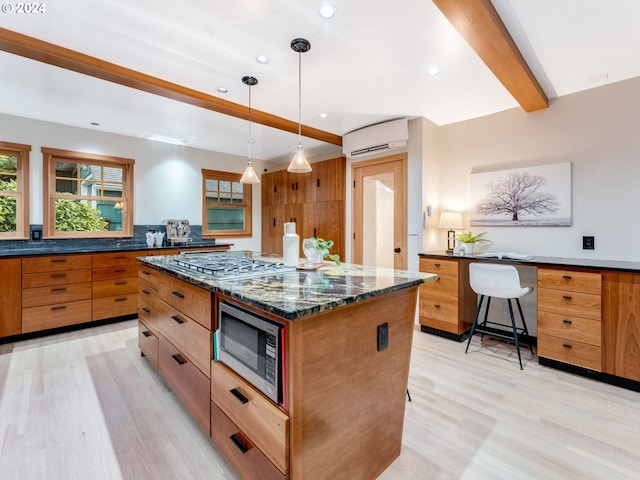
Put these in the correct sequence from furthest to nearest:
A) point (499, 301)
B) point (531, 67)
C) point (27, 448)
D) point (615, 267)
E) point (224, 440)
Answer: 1. point (499, 301)
2. point (531, 67)
3. point (615, 267)
4. point (27, 448)
5. point (224, 440)

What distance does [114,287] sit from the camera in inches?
150

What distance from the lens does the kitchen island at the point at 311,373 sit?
1.13 m

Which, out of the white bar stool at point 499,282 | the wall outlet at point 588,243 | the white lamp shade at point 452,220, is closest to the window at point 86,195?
the white lamp shade at point 452,220

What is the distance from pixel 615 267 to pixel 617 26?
167cm

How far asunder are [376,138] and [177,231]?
3257 mm

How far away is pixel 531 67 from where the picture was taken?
8.24ft

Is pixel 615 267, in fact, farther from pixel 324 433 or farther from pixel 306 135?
pixel 306 135

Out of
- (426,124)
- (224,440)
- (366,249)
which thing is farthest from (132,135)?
(224,440)

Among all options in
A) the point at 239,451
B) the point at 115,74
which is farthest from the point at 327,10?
the point at 239,451

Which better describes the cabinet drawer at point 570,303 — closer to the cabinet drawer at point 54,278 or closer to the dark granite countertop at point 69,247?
the dark granite countertop at point 69,247

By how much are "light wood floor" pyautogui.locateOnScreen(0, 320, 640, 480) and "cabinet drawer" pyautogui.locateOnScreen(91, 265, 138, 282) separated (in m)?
1.09

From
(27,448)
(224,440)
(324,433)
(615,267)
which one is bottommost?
(27,448)

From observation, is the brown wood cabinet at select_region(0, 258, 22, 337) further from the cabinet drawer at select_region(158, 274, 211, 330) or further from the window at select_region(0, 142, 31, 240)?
the cabinet drawer at select_region(158, 274, 211, 330)

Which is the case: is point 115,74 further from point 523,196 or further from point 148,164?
point 523,196
